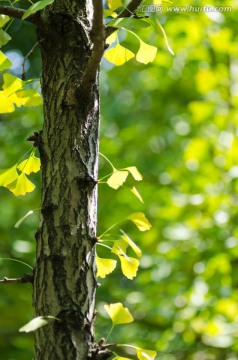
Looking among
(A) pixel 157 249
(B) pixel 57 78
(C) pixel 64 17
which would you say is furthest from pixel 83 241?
(A) pixel 157 249

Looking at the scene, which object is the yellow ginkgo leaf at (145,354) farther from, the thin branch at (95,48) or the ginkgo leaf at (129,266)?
the thin branch at (95,48)

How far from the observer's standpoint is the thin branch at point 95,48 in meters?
1.21

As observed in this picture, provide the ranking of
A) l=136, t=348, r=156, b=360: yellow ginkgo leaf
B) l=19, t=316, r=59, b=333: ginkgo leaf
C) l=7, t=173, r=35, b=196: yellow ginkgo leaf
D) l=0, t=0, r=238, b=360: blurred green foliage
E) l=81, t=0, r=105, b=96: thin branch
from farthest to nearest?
l=0, t=0, r=238, b=360: blurred green foliage < l=7, t=173, r=35, b=196: yellow ginkgo leaf < l=136, t=348, r=156, b=360: yellow ginkgo leaf < l=81, t=0, r=105, b=96: thin branch < l=19, t=316, r=59, b=333: ginkgo leaf

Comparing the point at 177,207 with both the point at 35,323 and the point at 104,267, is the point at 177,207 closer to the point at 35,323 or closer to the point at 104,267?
the point at 104,267

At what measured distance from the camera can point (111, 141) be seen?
5.28m

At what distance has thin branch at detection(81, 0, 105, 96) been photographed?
121 cm

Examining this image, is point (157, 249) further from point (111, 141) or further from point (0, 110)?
point (0, 110)

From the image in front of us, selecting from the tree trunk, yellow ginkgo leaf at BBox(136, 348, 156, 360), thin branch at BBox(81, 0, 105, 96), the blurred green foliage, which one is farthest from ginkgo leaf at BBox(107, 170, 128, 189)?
the blurred green foliage

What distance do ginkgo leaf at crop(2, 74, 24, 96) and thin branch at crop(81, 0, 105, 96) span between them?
21 cm

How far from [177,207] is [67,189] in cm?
293

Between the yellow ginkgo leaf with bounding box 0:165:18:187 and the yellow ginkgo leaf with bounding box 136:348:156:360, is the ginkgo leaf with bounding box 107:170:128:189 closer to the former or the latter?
the yellow ginkgo leaf with bounding box 0:165:18:187

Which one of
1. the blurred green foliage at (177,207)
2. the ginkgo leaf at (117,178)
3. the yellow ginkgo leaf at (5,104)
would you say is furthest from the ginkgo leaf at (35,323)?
the blurred green foliage at (177,207)

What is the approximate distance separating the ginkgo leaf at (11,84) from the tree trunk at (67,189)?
0.10 m

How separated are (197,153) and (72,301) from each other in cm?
309
